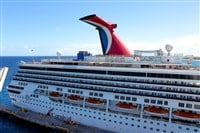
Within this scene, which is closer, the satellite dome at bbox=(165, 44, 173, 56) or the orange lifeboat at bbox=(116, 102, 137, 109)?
the orange lifeboat at bbox=(116, 102, 137, 109)

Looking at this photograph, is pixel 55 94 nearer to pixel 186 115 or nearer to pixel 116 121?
pixel 116 121

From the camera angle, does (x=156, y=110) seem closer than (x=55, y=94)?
Yes

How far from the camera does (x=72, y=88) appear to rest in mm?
36406

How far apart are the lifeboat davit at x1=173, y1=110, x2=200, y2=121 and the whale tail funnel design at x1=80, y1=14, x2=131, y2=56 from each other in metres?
15.5

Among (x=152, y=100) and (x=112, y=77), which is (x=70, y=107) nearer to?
(x=112, y=77)

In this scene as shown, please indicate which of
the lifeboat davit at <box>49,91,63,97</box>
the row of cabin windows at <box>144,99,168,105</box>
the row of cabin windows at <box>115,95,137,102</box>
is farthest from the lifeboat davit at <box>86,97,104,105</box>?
the row of cabin windows at <box>144,99,168,105</box>

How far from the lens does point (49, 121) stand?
36.3 meters

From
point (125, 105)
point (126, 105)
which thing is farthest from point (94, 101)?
point (126, 105)

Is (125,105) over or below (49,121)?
over

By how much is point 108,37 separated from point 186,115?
18155mm

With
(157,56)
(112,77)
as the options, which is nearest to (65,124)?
(112,77)

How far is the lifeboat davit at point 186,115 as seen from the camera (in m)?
27.3

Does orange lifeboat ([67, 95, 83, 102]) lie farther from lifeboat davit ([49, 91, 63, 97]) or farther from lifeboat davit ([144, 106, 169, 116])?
lifeboat davit ([144, 106, 169, 116])

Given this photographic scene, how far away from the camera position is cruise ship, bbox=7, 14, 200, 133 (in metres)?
28.3
